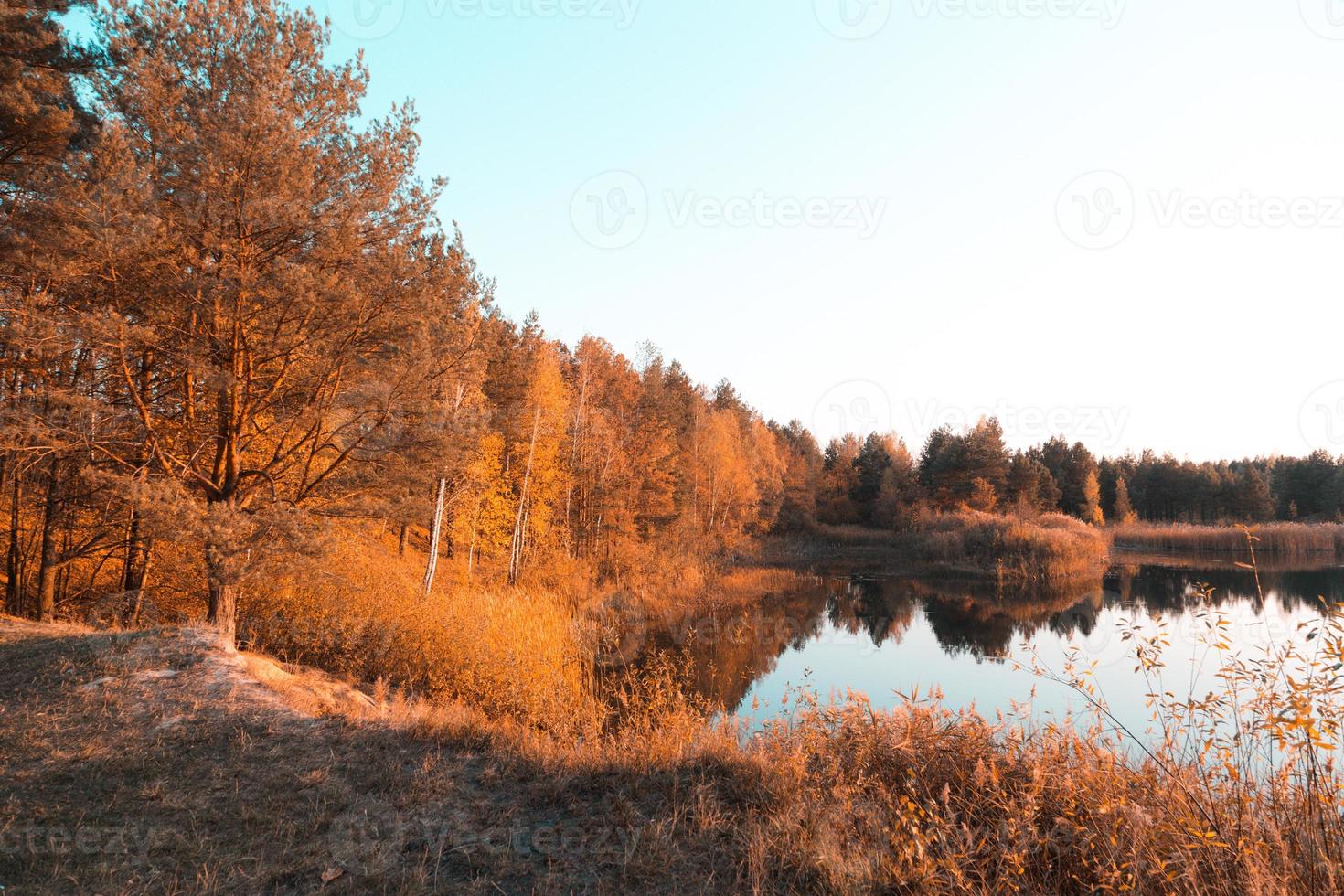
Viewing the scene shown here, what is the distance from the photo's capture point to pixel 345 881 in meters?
3.80

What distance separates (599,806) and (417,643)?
816 centimetres

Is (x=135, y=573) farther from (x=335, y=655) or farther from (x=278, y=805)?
(x=278, y=805)

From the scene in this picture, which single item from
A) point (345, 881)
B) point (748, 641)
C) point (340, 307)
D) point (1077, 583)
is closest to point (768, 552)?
point (1077, 583)

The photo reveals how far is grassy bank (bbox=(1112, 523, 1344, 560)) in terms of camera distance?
127 ft

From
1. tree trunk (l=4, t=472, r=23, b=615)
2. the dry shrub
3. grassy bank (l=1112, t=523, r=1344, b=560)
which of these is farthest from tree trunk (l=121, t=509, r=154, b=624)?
grassy bank (l=1112, t=523, r=1344, b=560)

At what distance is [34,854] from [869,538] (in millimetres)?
53322

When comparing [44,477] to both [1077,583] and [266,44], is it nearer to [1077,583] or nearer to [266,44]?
[266,44]

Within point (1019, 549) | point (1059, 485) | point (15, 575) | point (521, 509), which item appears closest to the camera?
point (15, 575)

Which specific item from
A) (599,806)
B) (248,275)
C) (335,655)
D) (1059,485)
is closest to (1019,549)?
(1059,485)

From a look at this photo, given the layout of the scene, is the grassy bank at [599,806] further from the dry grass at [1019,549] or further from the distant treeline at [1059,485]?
the distant treeline at [1059,485]

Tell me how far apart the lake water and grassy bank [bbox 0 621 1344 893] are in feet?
7.40

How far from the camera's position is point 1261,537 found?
131ft

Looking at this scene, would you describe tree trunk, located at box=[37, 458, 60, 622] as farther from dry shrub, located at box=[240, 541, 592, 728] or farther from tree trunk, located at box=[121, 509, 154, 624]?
dry shrub, located at box=[240, 541, 592, 728]

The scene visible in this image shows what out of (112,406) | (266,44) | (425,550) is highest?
(266,44)
